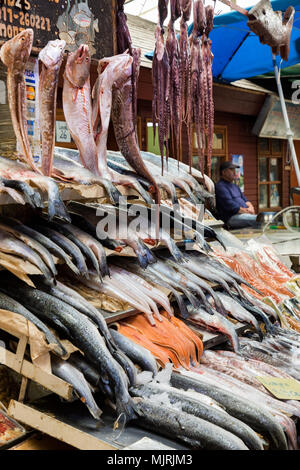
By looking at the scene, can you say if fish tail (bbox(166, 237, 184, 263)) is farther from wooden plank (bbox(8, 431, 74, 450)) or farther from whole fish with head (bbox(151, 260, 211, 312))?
wooden plank (bbox(8, 431, 74, 450))

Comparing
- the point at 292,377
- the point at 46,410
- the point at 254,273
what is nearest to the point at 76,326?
the point at 46,410

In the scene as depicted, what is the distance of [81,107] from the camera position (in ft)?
9.66

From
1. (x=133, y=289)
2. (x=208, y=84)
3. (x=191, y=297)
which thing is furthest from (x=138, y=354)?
(x=208, y=84)

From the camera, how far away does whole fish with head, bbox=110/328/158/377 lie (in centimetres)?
281

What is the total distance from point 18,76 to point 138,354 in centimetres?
166

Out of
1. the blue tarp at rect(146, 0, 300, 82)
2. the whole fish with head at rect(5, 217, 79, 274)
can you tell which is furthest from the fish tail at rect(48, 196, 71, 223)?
the blue tarp at rect(146, 0, 300, 82)

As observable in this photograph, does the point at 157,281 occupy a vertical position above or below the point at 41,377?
above

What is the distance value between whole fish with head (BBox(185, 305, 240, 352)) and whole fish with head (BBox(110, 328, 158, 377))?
738 millimetres

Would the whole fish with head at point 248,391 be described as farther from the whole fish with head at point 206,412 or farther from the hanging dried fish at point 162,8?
→ the hanging dried fish at point 162,8

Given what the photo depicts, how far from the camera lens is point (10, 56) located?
250 cm

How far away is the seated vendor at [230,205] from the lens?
7.95 meters

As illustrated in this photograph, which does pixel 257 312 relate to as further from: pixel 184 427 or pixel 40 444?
pixel 40 444

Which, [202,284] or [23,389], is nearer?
[23,389]

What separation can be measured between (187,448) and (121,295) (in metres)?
1.04
